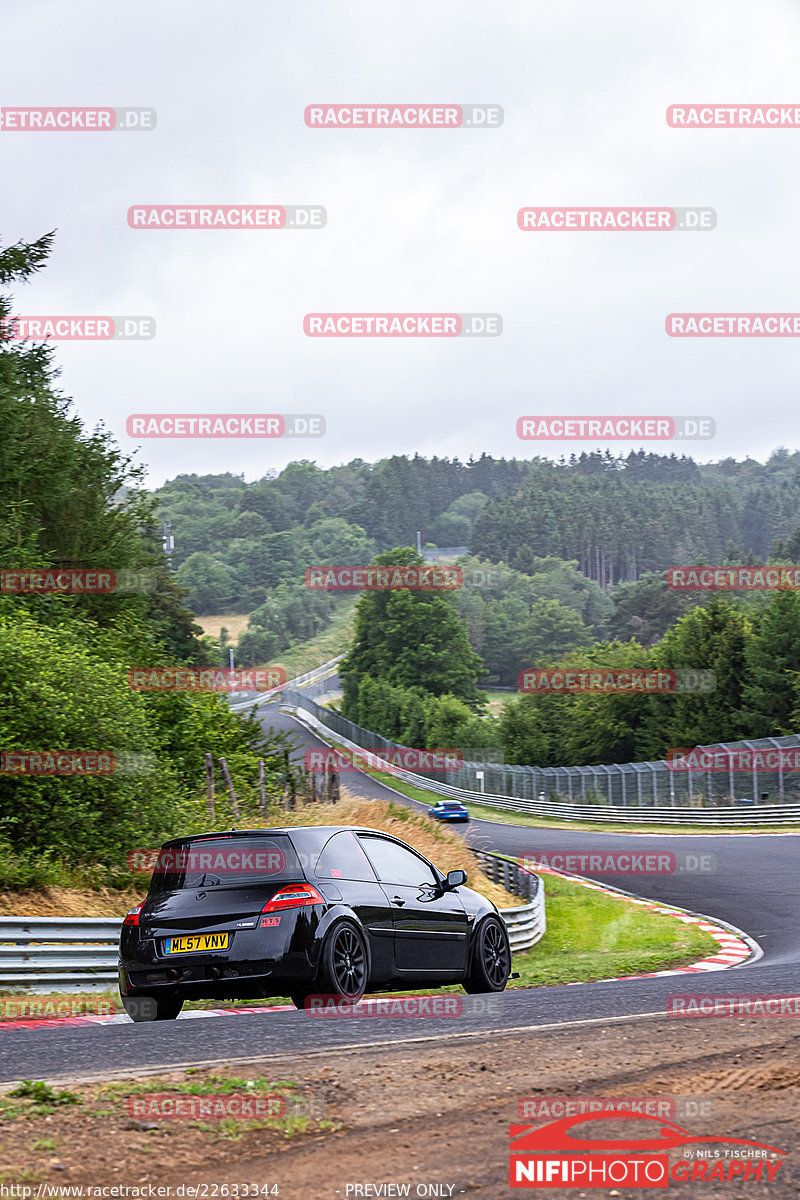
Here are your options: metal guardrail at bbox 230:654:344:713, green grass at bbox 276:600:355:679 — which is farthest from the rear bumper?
green grass at bbox 276:600:355:679

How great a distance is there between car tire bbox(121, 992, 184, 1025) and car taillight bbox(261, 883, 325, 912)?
1.16 m

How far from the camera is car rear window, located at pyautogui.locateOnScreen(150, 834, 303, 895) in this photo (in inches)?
342

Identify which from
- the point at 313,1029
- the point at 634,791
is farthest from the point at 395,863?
the point at 634,791

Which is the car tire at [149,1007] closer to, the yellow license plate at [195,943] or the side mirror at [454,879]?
the yellow license plate at [195,943]

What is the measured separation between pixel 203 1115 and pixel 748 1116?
2210mm

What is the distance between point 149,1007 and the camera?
903 cm

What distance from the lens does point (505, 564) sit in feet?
617

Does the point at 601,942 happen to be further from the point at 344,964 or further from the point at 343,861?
the point at 344,964

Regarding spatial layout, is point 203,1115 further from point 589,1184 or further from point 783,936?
point 783,936

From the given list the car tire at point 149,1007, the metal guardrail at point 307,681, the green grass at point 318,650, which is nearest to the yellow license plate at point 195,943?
the car tire at point 149,1007

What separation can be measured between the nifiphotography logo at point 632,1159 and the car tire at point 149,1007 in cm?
496

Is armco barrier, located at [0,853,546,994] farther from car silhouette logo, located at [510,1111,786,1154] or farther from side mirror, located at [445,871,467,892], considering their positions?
car silhouette logo, located at [510,1111,786,1154]

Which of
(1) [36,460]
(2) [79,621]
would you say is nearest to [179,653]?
(1) [36,460]

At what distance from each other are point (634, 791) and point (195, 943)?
41086 mm
